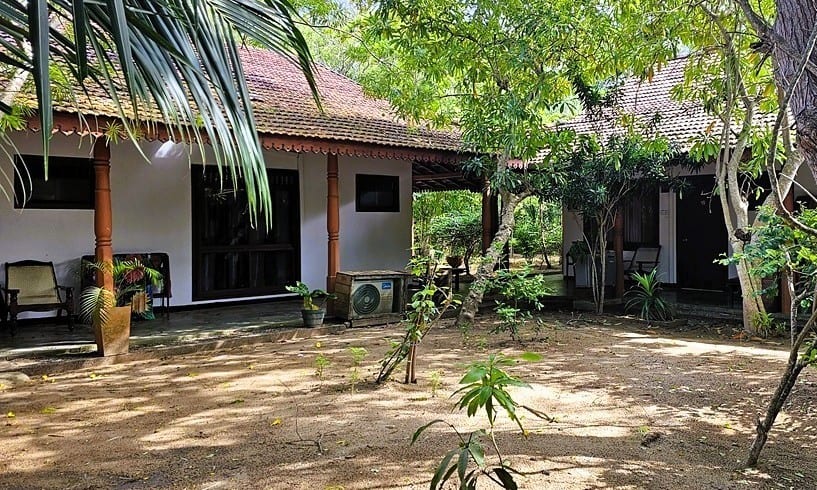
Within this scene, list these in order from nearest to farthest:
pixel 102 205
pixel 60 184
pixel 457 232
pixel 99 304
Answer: pixel 99 304, pixel 102 205, pixel 60 184, pixel 457 232

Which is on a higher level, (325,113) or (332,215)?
(325,113)

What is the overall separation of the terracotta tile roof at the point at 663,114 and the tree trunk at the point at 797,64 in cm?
658

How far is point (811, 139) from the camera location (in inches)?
95.0

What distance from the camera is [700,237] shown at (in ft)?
41.2

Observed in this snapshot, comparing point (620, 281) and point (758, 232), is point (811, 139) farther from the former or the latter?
point (620, 281)

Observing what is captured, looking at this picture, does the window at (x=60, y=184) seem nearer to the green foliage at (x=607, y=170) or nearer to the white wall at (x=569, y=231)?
the green foliage at (x=607, y=170)

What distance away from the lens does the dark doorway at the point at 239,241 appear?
10.2 metres

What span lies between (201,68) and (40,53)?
0.63 m

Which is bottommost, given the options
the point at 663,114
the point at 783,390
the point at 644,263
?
the point at 783,390

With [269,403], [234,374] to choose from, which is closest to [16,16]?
[269,403]

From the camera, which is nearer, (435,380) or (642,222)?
(435,380)

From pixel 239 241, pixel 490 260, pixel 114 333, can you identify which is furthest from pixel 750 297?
pixel 114 333

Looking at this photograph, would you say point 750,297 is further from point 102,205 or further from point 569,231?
point 102,205

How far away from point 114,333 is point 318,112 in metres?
4.92
